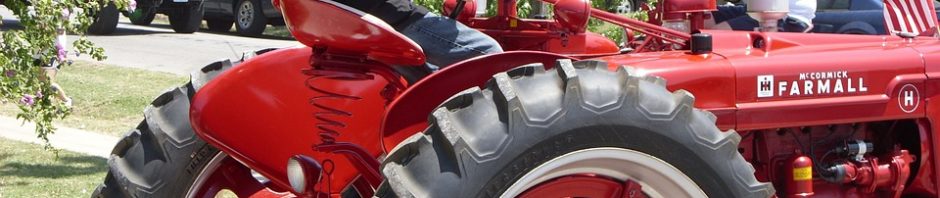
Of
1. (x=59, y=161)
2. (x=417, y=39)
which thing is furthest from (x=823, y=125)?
(x=59, y=161)

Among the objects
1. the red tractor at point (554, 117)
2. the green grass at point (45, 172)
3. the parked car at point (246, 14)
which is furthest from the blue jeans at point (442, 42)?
the parked car at point (246, 14)

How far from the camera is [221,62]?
4.69 metres

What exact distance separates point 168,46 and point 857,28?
15.0 meters

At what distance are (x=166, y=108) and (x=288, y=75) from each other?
63 cm

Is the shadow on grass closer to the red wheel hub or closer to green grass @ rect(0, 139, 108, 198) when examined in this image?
green grass @ rect(0, 139, 108, 198)

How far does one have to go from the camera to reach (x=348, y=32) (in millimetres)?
3643

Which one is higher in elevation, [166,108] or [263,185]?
[166,108]

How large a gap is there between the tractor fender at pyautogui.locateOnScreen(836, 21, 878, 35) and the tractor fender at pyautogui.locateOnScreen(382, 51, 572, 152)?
2249 mm

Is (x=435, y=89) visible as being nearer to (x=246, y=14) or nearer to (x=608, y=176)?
(x=608, y=176)

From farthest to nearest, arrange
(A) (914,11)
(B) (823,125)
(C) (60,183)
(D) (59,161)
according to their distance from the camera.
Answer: (D) (59,161) → (C) (60,183) → (A) (914,11) → (B) (823,125)

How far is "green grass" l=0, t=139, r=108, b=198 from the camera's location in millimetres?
7773

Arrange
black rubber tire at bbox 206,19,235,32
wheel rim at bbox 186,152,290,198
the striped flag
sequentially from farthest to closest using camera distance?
black rubber tire at bbox 206,19,235,32
the striped flag
wheel rim at bbox 186,152,290,198

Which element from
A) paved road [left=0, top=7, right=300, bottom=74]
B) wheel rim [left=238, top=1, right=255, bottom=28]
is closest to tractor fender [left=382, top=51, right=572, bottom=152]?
paved road [left=0, top=7, right=300, bottom=74]

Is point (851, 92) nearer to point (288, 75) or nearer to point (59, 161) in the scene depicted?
point (288, 75)
